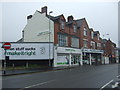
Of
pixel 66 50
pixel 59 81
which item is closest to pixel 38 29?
pixel 66 50

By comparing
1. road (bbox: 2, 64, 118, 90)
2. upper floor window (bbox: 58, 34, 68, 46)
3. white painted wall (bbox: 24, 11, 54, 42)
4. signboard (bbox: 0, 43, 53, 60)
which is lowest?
road (bbox: 2, 64, 118, 90)

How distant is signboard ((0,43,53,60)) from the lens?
29.5m

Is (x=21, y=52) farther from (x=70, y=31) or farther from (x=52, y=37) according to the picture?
(x=70, y=31)

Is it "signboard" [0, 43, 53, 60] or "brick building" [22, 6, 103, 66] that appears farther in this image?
"brick building" [22, 6, 103, 66]

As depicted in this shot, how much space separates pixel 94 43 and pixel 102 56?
268 inches

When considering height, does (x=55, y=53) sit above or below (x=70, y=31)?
below

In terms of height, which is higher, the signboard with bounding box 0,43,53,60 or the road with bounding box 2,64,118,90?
the signboard with bounding box 0,43,53,60

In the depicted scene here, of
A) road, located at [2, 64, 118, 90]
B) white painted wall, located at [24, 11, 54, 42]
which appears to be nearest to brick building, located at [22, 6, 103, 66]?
white painted wall, located at [24, 11, 54, 42]

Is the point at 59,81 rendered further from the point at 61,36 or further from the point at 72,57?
the point at 72,57

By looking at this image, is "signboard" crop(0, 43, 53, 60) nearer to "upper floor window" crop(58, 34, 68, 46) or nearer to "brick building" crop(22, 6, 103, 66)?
"brick building" crop(22, 6, 103, 66)

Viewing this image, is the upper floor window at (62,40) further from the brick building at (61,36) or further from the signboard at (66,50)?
the signboard at (66,50)

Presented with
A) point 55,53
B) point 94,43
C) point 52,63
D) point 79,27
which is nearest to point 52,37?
point 55,53

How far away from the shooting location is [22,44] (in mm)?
29906

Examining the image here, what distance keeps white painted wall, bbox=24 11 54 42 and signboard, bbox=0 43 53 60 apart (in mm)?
2658
